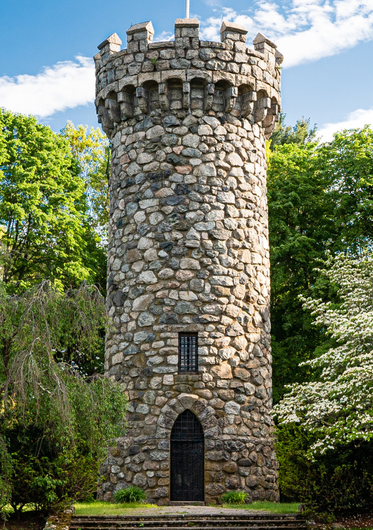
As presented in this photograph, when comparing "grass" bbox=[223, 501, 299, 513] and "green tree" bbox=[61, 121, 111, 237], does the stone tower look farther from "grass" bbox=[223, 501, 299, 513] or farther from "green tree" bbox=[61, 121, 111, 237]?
"green tree" bbox=[61, 121, 111, 237]

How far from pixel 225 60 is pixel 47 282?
7821 millimetres

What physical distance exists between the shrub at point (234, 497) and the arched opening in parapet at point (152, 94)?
27.6ft

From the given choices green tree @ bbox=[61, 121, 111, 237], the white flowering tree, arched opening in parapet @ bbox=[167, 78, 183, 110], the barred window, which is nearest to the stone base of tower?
the barred window

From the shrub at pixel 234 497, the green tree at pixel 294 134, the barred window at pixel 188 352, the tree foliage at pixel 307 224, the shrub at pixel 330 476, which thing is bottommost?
the shrub at pixel 234 497

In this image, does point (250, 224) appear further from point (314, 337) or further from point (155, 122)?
point (314, 337)

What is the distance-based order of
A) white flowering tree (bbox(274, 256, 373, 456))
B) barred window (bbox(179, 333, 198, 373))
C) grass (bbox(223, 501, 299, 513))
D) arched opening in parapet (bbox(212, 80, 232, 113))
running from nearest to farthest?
white flowering tree (bbox(274, 256, 373, 456))
grass (bbox(223, 501, 299, 513))
barred window (bbox(179, 333, 198, 373))
arched opening in parapet (bbox(212, 80, 232, 113))

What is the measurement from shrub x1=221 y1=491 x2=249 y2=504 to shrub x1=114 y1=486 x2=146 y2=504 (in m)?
1.60

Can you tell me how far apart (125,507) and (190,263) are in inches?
198

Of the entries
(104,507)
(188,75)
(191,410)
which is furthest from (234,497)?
(188,75)

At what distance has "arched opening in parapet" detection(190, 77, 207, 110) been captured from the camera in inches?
594

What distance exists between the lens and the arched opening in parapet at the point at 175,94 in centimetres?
1505

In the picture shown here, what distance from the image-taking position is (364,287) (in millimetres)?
13664

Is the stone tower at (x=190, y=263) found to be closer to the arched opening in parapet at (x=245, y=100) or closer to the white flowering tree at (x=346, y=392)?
the arched opening in parapet at (x=245, y=100)

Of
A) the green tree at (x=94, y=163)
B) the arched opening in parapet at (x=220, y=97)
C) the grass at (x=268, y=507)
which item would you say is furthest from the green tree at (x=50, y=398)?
the green tree at (x=94, y=163)
